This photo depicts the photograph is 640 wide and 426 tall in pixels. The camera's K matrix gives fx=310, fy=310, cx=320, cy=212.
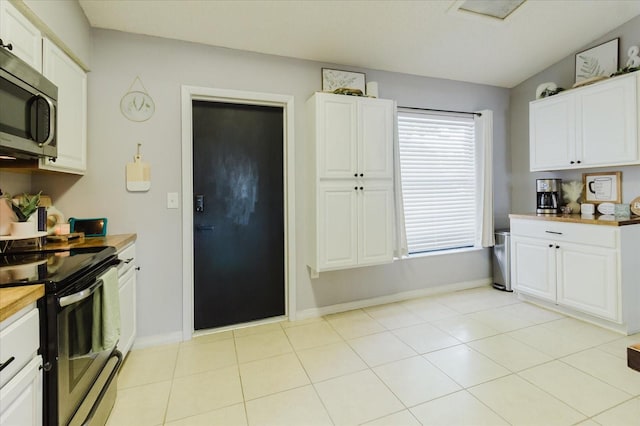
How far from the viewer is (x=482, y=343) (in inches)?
98.7

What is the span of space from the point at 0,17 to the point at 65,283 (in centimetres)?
128

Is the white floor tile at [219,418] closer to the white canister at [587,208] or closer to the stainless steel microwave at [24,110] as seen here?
the stainless steel microwave at [24,110]

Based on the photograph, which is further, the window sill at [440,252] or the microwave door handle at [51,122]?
the window sill at [440,252]

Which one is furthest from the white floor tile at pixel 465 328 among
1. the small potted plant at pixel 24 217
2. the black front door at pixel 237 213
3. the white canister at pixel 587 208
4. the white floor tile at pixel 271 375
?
the small potted plant at pixel 24 217

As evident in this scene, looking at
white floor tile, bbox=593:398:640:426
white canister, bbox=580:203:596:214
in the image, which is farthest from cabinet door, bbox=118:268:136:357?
white canister, bbox=580:203:596:214

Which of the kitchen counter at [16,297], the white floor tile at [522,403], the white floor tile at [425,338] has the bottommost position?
the white floor tile at [522,403]

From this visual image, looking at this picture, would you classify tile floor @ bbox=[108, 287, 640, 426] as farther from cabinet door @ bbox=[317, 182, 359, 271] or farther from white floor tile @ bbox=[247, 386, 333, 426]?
cabinet door @ bbox=[317, 182, 359, 271]

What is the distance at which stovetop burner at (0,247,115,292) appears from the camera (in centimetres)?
117

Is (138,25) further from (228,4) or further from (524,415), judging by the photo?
(524,415)

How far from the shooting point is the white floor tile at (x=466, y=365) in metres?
2.04

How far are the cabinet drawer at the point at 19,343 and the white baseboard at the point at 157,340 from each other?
5.21 ft

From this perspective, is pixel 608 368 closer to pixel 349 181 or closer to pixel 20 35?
pixel 349 181

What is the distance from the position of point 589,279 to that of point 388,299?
1816mm

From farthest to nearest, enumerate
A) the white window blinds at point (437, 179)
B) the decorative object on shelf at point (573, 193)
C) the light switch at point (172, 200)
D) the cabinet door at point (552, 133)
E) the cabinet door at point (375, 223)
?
the white window blinds at point (437, 179), the decorative object on shelf at point (573, 193), the cabinet door at point (552, 133), the cabinet door at point (375, 223), the light switch at point (172, 200)
